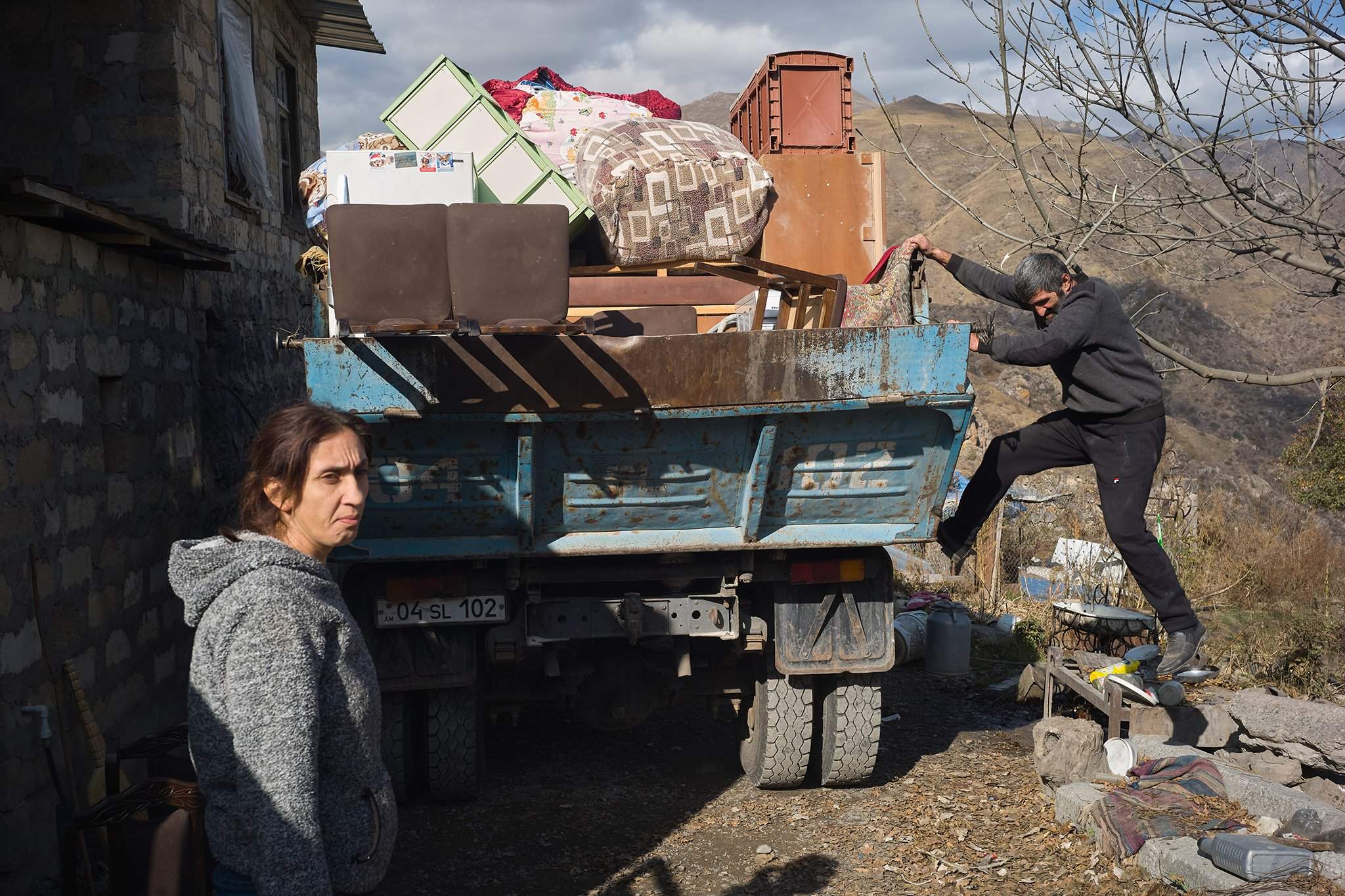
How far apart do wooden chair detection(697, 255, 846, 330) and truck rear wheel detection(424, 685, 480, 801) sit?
196cm

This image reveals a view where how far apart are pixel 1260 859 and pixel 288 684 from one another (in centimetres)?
316

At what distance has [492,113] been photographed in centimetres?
523

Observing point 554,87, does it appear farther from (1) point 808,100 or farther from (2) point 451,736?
(2) point 451,736

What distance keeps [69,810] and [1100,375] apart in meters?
3.99

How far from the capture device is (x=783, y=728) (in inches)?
183

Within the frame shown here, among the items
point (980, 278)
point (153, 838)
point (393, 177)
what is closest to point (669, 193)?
point (393, 177)

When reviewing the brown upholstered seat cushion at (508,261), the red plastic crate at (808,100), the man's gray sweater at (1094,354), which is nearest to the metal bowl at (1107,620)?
the man's gray sweater at (1094,354)

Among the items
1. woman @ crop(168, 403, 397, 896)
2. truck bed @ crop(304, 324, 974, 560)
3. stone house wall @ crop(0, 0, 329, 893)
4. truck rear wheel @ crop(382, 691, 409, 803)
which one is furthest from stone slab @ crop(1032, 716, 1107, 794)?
stone house wall @ crop(0, 0, 329, 893)

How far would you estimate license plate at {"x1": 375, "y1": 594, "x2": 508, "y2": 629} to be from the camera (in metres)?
4.23

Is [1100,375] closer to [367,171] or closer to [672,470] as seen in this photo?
[672,470]

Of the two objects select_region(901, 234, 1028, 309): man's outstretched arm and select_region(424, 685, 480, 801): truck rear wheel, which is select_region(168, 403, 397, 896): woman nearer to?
select_region(424, 685, 480, 801): truck rear wheel

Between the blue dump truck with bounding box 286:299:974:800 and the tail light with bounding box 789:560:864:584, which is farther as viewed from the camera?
the tail light with bounding box 789:560:864:584

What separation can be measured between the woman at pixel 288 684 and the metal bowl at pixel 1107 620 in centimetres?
459

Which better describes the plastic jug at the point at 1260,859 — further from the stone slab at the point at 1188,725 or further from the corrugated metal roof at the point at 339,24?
the corrugated metal roof at the point at 339,24
